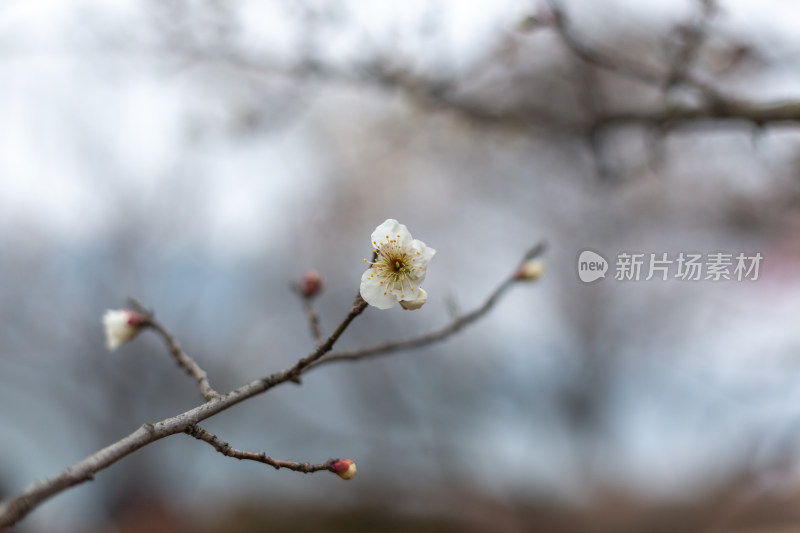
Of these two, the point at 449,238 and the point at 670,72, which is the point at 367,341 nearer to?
the point at 449,238

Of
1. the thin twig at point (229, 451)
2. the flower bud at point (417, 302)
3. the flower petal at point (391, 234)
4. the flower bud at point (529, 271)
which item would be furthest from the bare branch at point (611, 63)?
the thin twig at point (229, 451)

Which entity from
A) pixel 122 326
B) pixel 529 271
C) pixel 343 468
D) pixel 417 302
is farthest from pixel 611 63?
pixel 122 326

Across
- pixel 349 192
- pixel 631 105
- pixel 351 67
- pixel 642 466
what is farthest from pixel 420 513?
pixel 351 67

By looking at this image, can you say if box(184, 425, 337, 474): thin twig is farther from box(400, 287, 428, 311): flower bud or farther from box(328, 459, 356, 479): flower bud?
box(400, 287, 428, 311): flower bud

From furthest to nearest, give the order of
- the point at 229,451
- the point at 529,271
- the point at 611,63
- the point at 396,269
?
the point at 611,63, the point at 529,271, the point at 396,269, the point at 229,451

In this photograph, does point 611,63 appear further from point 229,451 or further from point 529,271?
point 229,451

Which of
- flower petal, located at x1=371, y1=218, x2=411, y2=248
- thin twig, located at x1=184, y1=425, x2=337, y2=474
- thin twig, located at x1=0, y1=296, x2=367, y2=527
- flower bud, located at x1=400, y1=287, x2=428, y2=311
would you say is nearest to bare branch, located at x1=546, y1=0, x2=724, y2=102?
flower petal, located at x1=371, y1=218, x2=411, y2=248
